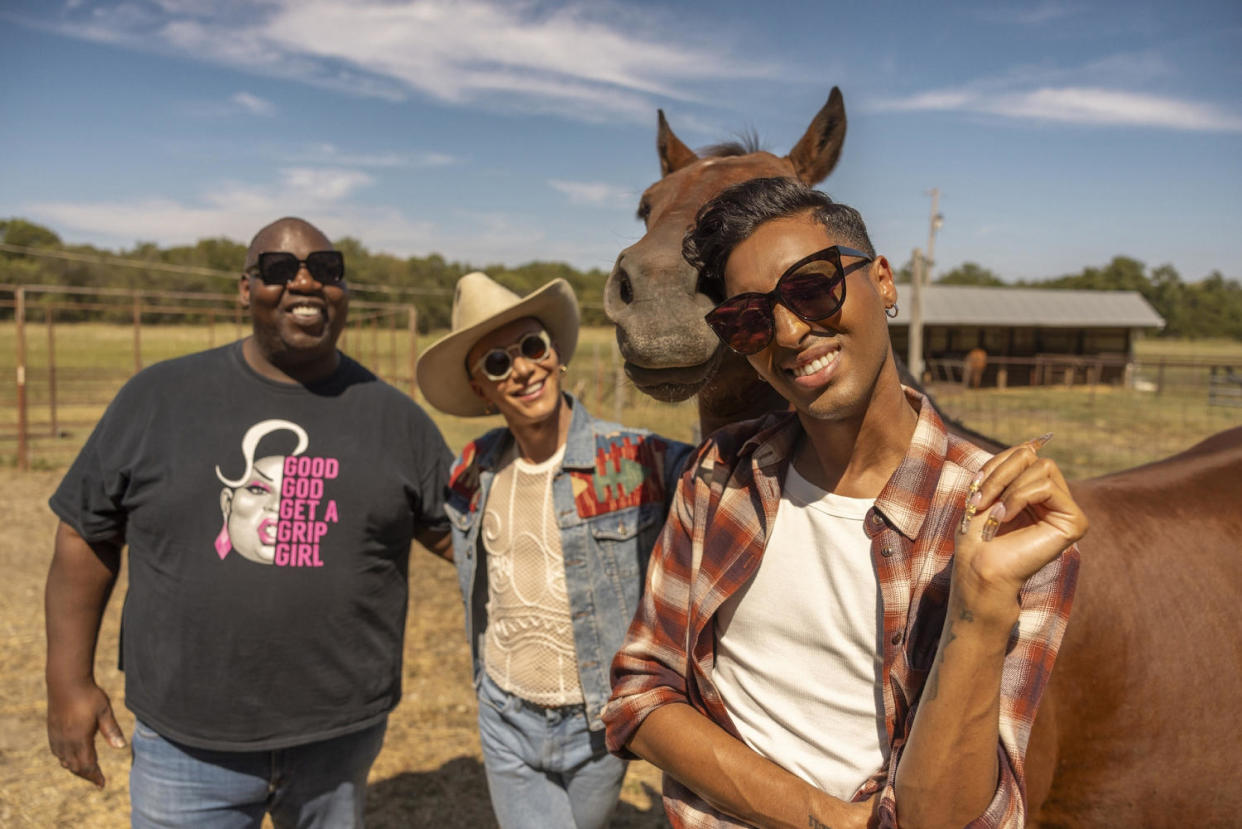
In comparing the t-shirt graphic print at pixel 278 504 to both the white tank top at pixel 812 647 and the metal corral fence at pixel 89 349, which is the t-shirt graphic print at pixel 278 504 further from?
the metal corral fence at pixel 89 349

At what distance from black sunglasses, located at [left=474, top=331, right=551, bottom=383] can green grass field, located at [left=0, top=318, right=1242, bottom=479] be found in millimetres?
8487

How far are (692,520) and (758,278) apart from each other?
51cm

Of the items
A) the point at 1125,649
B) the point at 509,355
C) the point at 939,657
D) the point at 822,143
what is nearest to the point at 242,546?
the point at 509,355

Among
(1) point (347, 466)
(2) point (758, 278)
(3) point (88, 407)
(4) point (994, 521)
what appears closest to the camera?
(4) point (994, 521)

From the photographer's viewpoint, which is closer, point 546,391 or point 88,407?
point 546,391

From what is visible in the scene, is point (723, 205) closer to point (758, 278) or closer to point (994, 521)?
point (758, 278)

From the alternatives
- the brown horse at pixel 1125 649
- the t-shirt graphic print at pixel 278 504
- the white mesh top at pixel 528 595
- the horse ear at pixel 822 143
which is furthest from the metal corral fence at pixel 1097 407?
the t-shirt graphic print at pixel 278 504

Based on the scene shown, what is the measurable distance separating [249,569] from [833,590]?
1880mm

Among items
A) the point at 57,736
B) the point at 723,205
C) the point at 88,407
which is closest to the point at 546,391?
the point at 723,205

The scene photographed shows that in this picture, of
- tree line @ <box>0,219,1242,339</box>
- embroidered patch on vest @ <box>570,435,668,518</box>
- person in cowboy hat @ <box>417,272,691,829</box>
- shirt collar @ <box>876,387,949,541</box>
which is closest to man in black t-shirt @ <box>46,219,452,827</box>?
person in cowboy hat @ <box>417,272,691,829</box>

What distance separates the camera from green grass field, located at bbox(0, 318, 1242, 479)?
1418 centimetres

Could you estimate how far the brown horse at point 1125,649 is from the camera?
2.00 metres

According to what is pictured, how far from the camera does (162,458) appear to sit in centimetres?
246

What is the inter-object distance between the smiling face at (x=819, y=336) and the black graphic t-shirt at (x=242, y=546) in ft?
5.51
